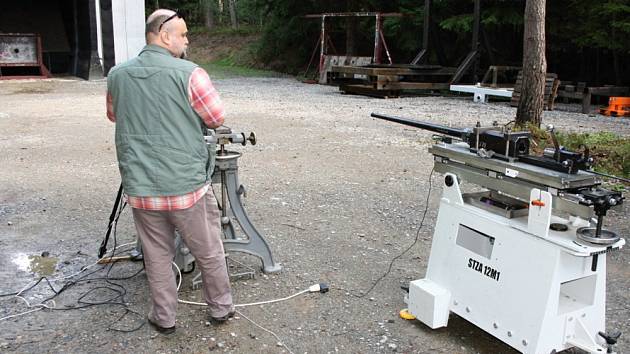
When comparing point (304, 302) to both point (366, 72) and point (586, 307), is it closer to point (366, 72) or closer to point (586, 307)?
point (586, 307)

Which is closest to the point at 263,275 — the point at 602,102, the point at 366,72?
the point at 366,72

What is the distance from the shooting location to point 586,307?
3.04 m

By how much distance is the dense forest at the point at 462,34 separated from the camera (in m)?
15.4

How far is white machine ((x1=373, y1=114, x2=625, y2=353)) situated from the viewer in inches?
111

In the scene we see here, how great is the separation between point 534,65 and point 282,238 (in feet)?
19.7

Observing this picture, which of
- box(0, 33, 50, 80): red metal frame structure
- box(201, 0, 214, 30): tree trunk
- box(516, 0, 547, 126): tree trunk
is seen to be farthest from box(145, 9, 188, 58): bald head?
box(201, 0, 214, 30): tree trunk

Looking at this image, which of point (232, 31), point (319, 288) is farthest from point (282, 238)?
point (232, 31)

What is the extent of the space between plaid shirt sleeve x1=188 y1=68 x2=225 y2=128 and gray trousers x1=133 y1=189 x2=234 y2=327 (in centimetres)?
45

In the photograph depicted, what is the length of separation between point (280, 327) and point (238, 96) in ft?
39.6

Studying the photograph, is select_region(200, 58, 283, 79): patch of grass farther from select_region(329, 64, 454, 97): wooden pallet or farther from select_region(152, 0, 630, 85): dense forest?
select_region(329, 64, 454, 97): wooden pallet

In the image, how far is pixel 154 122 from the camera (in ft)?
9.91

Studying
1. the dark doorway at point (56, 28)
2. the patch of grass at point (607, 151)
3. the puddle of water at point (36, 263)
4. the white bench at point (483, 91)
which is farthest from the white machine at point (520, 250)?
the dark doorway at point (56, 28)

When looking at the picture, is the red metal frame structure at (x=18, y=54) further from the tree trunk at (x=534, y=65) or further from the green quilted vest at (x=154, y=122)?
the green quilted vest at (x=154, y=122)

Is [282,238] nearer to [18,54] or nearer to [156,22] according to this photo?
[156,22]
